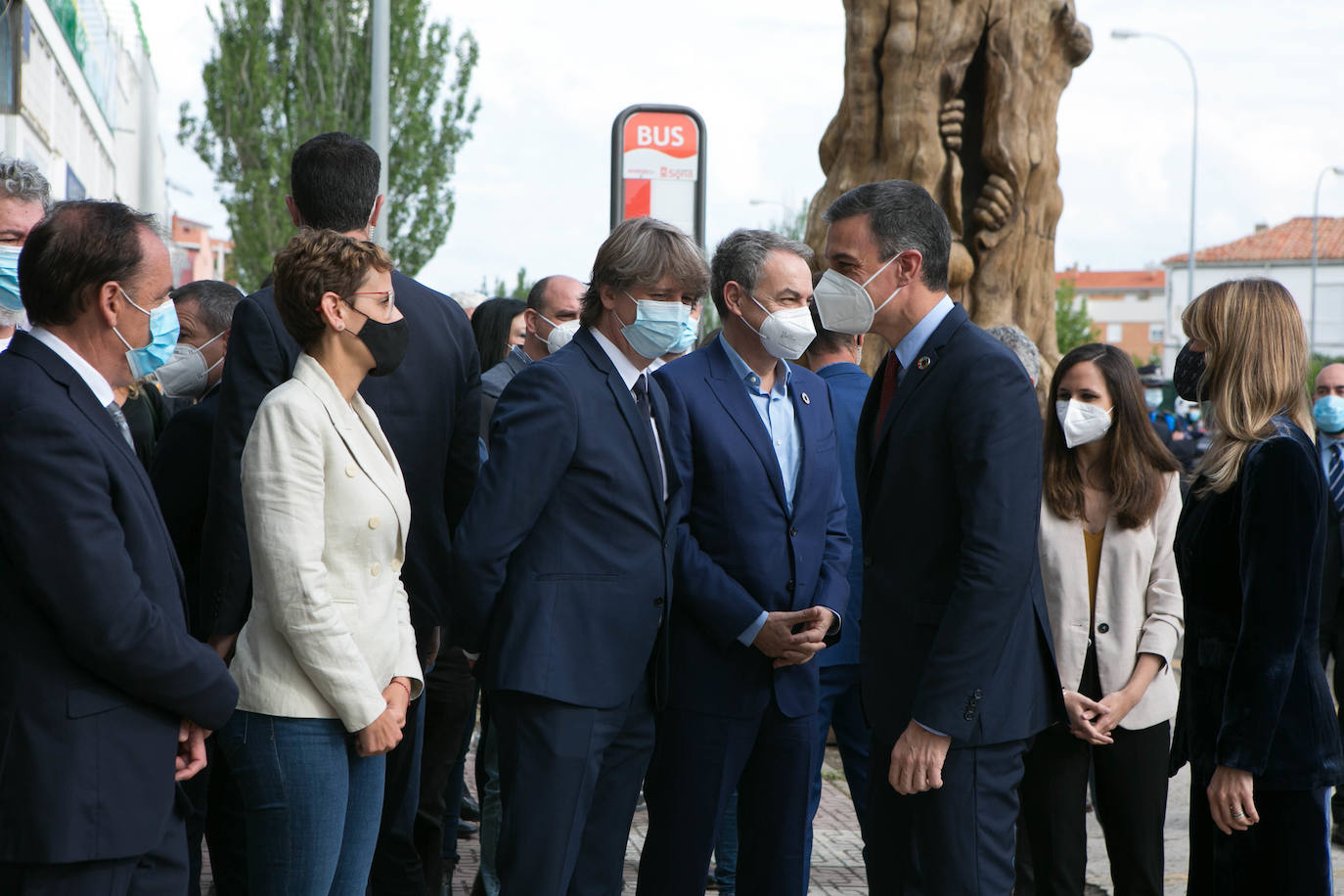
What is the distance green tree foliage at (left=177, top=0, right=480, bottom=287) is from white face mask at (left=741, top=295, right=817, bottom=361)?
974 inches

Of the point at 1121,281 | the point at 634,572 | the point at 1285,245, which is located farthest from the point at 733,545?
the point at 1121,281

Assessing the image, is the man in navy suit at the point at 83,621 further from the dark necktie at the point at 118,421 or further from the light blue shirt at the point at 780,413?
the light blue shirt at the point at 780,413

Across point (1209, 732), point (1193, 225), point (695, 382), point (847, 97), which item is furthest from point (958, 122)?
point (1193, 225)

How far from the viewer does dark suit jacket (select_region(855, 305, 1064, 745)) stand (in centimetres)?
316

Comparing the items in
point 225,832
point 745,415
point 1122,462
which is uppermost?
point 745,415

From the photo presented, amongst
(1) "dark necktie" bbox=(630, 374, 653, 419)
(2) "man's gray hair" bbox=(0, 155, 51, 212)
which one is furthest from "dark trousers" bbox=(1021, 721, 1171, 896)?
(2) "man's gray hair" bbox=(0, 155, 51, 212)

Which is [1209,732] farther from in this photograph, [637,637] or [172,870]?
[172,870]

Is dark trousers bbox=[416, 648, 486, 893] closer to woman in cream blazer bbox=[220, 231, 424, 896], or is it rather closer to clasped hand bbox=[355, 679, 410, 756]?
woman in cream blazer bbox=[220, 231, 424, 896]

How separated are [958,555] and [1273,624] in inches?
33.1

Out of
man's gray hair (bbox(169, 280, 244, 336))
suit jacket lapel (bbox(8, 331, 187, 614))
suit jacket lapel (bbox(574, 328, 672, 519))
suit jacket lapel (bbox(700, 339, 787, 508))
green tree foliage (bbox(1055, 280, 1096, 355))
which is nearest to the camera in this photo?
suit jacket lapel (bbox(8, 331, 187, 614))

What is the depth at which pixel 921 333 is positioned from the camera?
352cm

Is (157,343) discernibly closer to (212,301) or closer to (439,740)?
(212,301)

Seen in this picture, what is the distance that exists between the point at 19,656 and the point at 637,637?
159 centimetres

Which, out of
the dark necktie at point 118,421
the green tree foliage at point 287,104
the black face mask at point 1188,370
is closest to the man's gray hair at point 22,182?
the dark necktie at point 118,421
